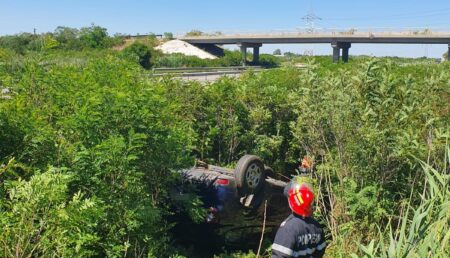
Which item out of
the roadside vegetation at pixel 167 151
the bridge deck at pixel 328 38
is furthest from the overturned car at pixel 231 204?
the bridge deck at pixel 328 38

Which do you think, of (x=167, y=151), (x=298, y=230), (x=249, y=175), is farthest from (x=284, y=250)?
(x=249, y=175)

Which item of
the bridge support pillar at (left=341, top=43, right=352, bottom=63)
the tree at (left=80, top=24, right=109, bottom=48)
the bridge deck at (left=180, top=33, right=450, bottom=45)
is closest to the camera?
the bridge deck at (left=180, top=33, right=450, bottom=45)

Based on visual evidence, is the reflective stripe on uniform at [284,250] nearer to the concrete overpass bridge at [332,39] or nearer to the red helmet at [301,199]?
the red helmet at [301,199]

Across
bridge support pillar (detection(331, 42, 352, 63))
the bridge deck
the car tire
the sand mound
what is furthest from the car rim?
the sand mound

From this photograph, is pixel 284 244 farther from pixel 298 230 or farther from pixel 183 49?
pixel 183 49

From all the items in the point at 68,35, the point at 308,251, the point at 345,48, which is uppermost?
the point at 68,35

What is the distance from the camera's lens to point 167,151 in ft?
16.6

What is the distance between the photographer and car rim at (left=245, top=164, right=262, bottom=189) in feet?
22.7

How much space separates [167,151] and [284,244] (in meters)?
1.66

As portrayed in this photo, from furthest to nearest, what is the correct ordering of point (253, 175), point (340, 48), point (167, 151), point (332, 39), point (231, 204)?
1. point (340, 48)
2. point (332, 39)
3. point (253, 175)
4. point (231, 204)
5. point (167, 151)

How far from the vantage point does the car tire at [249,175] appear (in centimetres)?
676

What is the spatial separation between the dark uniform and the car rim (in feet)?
8.49

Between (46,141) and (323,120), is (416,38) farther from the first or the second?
(46,141)

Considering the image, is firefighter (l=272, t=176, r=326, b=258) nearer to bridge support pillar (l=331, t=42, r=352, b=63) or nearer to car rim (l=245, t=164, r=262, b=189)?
car rim (l=245, t=164, r=262, b=189)
